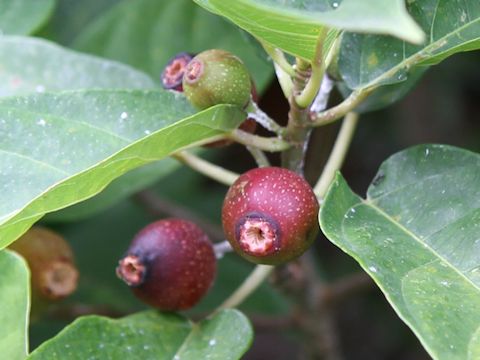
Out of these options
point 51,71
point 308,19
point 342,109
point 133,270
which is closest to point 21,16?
point 51,71

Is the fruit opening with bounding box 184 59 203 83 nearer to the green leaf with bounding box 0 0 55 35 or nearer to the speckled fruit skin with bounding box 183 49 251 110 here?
the speckled fruit skin with bounding box 183 49 251 110

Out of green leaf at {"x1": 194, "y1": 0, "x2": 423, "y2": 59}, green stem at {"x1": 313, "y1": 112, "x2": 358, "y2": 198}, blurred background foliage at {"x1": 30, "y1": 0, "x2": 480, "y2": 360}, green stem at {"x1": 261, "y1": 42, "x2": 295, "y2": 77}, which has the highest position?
green leaf at {"x1": 194, "y1": 0, "x2": 423, "y2": 59}

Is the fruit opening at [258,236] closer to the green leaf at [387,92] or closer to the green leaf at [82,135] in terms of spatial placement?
the green leaf at [82,135]

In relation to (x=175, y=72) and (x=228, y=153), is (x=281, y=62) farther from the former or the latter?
(x=228, y=153)

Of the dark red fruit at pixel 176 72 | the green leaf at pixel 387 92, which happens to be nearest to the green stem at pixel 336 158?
the green leaf at pixel 387 92

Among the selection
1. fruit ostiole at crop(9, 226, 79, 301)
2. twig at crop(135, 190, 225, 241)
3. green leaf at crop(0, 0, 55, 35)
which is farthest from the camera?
twig at crop(135, 190, 225, 241)

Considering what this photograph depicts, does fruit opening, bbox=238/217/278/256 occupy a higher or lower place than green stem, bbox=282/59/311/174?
lower

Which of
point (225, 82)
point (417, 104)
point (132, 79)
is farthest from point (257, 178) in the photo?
point (417, 104)

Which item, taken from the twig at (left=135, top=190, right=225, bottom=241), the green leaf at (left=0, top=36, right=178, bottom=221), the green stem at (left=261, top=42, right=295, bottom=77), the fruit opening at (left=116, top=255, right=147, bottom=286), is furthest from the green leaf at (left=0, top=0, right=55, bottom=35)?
the green stem at (left=261, top=42, right=295, bottom=77)
